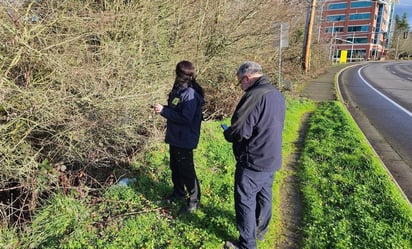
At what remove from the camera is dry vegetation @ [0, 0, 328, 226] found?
355cm

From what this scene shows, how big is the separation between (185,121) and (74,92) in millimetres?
1673

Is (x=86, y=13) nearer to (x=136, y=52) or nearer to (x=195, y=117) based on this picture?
(x=136, y=52)

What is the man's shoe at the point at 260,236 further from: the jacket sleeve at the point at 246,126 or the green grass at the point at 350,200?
the jacket sleeve at the point at 246,126

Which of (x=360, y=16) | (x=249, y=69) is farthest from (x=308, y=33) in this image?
(x=360, y=16)

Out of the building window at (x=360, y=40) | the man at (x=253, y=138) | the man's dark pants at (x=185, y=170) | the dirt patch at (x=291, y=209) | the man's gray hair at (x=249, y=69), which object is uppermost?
the building window at (x=360, y=40)

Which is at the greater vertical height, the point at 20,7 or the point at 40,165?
the point at 20,7

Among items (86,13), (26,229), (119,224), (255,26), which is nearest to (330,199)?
(119,224)

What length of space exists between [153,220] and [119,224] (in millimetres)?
397

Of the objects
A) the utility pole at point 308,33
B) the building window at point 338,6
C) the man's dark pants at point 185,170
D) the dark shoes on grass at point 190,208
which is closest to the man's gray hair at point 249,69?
the man's dark pants at point 185,170

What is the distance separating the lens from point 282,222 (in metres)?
3.67

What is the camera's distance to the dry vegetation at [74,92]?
3549mm

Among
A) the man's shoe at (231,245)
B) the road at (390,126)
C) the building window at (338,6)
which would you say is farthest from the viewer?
the building window at (338,6)

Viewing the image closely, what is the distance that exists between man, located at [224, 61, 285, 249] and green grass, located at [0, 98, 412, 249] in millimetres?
571

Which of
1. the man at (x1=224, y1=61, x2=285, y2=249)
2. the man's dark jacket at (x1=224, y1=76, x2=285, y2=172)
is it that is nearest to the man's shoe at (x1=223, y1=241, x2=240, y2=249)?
the man at (x1=224, y1=61, x2=285, y2=249)
